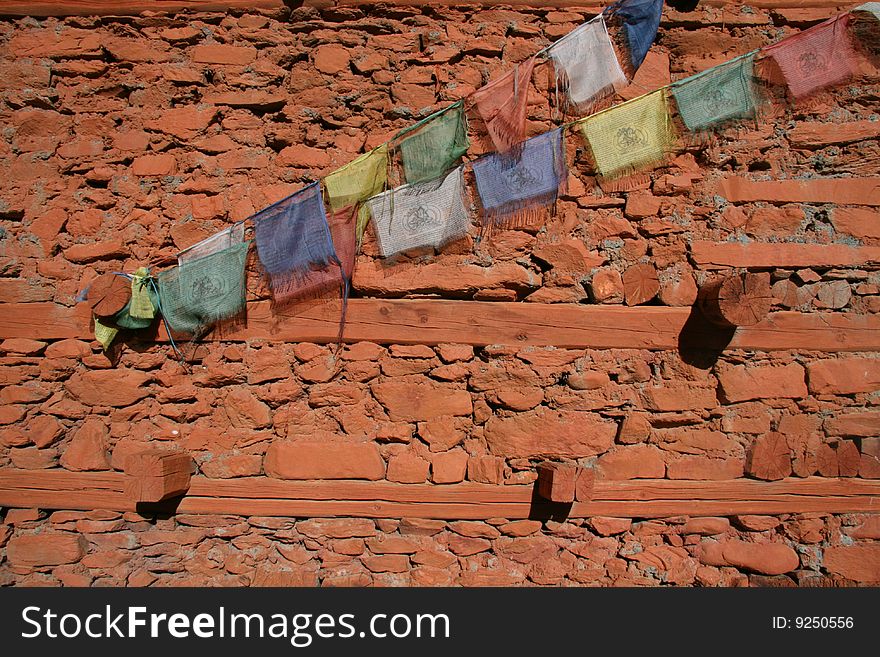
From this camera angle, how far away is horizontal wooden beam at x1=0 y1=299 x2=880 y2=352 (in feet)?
9.65

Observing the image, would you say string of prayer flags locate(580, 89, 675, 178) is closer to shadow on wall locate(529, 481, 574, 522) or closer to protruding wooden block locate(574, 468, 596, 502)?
protruding wooden block locate(574, 468, 596, 502)

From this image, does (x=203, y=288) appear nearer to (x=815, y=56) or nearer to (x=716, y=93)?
(x=716, y=93)

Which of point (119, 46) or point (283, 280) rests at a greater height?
point (119, 46)

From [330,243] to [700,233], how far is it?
1.90m

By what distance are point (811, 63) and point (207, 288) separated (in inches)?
128

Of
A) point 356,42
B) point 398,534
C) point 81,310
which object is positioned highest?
point 356,42

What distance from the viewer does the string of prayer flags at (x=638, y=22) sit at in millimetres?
2828

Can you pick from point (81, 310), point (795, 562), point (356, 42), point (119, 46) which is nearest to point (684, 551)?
point (795, 562)

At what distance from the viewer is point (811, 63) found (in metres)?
2.90

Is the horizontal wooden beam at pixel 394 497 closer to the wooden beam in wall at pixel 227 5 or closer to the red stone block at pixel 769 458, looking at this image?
the red stone block at pixel 769 458

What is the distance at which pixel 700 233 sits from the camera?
2992mm

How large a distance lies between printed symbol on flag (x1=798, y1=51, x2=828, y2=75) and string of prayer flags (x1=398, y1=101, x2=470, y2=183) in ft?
5.63

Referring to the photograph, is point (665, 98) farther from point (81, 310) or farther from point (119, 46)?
point (81, 310)

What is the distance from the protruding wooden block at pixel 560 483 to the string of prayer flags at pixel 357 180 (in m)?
1.61
